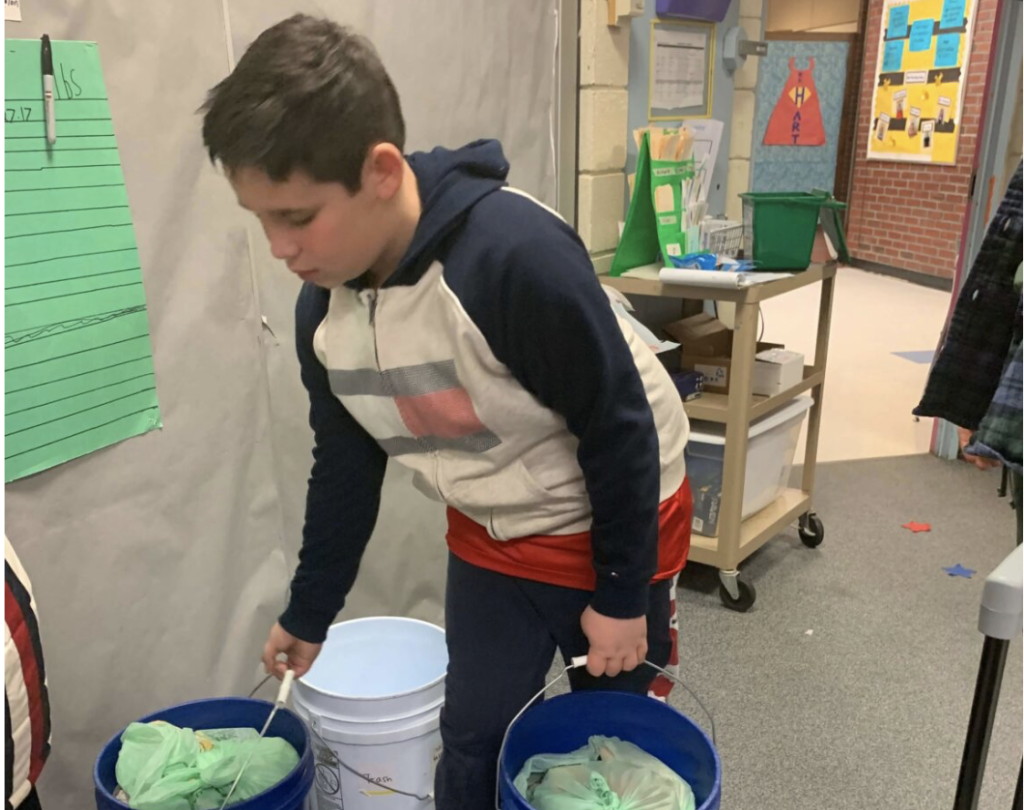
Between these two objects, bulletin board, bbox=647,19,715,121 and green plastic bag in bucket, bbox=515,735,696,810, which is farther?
bulletin board, bbox=647,19,715,121

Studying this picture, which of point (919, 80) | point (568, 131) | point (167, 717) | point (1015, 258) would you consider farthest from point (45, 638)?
point (919, 80)

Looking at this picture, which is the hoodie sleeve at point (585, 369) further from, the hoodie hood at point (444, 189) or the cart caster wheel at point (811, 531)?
the cart caster wheel at point (811, 531)

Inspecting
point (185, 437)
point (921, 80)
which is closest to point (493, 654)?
point (185, 437)

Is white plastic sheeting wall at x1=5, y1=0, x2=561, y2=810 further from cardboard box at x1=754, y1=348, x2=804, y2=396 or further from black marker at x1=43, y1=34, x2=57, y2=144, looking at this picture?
cardboard box at x1=754, y1=348, x2=804, y2=396

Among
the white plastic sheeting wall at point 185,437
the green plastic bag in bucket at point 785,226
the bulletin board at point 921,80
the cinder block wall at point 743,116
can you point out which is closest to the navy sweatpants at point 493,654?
the white plastic sheeting wall at point 185,437

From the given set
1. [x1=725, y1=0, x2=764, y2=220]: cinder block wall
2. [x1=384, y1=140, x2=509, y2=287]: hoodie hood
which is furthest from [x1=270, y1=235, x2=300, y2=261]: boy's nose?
[x1=725, y1=0, x2=764, y2=220]: cinder block wall

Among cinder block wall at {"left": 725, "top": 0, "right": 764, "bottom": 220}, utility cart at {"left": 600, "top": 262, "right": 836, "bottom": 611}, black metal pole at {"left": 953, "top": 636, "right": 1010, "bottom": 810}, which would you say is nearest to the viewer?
black metal pole at {"left": 953, "top": 636, "right": 1010, "bottom": 810}

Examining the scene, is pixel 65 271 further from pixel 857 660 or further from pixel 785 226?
pixel 857 660

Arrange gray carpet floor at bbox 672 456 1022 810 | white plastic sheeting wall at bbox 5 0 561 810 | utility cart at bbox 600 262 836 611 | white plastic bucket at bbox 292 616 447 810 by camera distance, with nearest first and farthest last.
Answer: white plastic sheeting wall at bbox 5 0 561 810
white plastic bucket at bbox 292 616 447 810
gray carpet floor at bbox 672 456 1022 810
utility cart at bbox 600 262 836 611

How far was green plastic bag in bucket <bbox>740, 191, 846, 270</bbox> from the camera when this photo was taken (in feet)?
6.76

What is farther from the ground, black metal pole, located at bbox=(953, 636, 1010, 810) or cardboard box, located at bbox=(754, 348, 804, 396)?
black metal pole, located at bbox=(953, 636, 1010, 810)

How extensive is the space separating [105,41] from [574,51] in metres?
1.17

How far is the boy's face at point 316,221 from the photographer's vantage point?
82 centimetres

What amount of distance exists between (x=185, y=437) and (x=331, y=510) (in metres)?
0.38
